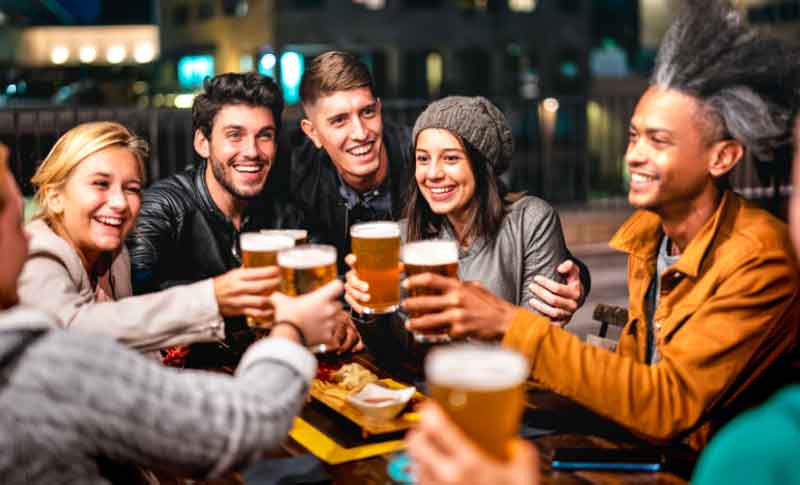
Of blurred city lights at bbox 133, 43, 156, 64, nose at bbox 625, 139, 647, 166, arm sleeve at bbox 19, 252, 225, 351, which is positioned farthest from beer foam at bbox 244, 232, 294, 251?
blurred city lights at bbox 133, 43, 156, 64

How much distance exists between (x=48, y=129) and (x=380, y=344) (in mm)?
6203

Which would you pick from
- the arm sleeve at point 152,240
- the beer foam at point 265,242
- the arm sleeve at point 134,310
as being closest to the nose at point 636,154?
the beer foam at point 265,242

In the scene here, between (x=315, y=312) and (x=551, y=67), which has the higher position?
(x=551, y=67)

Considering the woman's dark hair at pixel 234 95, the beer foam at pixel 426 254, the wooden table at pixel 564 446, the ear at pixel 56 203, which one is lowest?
the wooden table at pixel 564 446

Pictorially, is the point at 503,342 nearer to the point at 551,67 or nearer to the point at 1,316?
the point at 1,316

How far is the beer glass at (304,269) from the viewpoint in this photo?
6.68 feet

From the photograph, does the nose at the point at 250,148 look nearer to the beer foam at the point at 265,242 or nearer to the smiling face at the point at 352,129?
the smiling face at the point at 352,129

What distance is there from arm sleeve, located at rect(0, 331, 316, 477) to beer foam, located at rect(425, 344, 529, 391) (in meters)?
0.41

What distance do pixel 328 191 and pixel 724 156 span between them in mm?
2161

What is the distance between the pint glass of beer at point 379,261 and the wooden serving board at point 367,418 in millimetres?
250

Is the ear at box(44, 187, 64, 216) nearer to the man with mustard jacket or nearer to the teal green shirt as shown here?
the man with mustard jacket

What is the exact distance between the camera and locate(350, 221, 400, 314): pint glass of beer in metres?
2.24

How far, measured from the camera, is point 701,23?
233 centimetres

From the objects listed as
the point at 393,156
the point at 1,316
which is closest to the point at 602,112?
the point at 393,156
